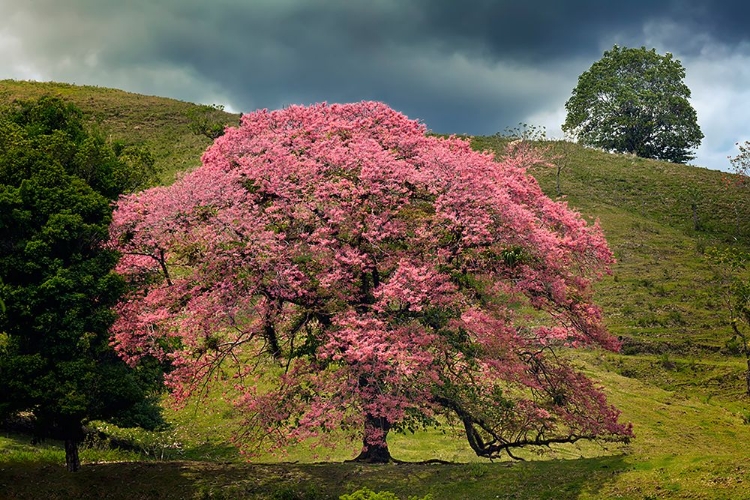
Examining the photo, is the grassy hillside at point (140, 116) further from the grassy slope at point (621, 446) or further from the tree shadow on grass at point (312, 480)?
the tree shadow on grass at point (312, 480)

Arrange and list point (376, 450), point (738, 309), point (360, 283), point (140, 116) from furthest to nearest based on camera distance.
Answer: point (140, 116), point (738, 309), point (376, 450), point (360, 283)

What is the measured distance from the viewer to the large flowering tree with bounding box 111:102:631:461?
1800cm

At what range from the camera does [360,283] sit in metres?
19.8

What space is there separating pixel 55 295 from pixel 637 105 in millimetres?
98937

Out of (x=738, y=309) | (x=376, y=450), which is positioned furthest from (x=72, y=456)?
(x=738, y=309)

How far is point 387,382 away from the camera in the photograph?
1803 centimetres

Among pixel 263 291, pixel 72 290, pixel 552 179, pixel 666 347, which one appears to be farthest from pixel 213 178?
pixel 552 179

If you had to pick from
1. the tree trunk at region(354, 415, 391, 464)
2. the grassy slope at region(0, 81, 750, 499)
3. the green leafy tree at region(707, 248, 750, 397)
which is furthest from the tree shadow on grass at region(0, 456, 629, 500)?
the green leafy tree at region(707, 248, 750, 397)

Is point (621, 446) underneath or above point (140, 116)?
underneath

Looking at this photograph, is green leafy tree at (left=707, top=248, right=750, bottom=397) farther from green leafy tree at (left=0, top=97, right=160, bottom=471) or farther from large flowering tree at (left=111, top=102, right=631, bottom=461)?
green leafy tree at (left=0, top=97, right=160, bottom=471)

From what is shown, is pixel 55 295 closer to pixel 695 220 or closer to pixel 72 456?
pixel 72 456

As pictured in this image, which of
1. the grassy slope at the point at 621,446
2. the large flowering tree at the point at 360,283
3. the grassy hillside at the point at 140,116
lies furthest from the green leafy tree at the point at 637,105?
the large flowering tree at the point at 360,283

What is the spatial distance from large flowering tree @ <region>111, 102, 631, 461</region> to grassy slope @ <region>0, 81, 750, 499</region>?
5.82 feet

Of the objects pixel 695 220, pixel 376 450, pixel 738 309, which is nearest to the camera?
pixel 376 450
